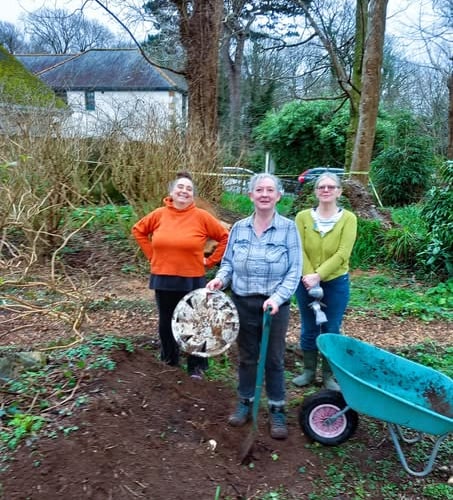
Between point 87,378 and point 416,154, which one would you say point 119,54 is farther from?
point 87,378

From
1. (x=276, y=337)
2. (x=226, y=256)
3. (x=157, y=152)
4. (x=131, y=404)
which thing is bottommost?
(x=131, y=404)

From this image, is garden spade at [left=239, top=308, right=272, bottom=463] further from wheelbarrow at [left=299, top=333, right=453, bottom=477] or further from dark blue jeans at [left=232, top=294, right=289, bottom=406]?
wheelbarrow at [left=299, top=333, right=453, bottom=477]

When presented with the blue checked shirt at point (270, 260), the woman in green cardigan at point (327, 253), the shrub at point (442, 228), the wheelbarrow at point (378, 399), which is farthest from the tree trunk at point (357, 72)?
the blue checked shirt at point (270, 260)

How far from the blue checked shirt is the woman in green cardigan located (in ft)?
1.52

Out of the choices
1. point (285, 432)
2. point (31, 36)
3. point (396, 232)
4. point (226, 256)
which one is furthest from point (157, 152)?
point (31, 36)

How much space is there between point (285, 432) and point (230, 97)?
2164 cm

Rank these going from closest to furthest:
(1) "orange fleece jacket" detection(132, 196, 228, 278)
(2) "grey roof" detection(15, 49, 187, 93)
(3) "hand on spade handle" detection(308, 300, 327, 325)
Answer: (3) "hand on spade handle" detection(308, 300, 327, 325), (1) "orange fleece jacket" detection(132, 196, 228, 278), (2) "grey roof" detection(15, 49, 187, 93)

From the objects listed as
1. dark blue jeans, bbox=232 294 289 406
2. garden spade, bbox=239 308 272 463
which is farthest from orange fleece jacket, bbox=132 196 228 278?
garden spade, bbox=239 308 272 463

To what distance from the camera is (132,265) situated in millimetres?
6926

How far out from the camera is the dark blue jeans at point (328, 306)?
3.51m

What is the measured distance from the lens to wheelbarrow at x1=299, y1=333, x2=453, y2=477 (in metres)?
2.56

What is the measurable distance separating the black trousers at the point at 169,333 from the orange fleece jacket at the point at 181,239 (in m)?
0.17

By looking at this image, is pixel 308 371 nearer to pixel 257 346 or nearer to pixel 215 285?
pixel 257 346

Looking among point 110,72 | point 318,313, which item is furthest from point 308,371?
point 110,72
